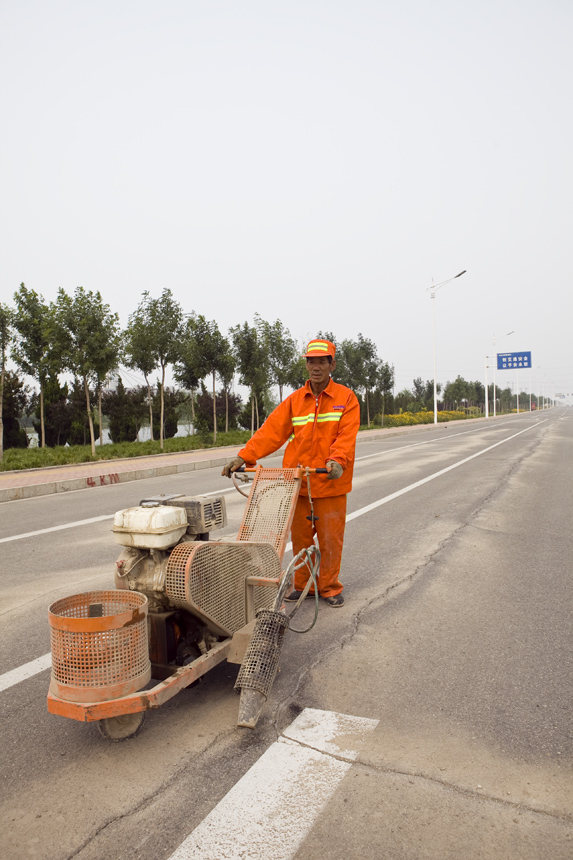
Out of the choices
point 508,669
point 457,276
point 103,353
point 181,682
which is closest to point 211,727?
point 181,682

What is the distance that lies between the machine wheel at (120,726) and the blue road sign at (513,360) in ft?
240

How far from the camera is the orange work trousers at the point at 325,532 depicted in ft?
15.3

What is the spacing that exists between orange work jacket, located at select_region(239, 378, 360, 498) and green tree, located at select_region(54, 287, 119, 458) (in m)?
15.2

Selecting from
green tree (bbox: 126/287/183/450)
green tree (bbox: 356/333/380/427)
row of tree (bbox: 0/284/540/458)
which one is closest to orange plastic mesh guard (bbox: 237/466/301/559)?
row of tree (bbox: 0/284/540/458)

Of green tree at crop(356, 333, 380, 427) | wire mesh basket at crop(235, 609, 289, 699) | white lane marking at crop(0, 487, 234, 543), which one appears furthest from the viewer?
green tree at crop(356, 333, 380, 427)

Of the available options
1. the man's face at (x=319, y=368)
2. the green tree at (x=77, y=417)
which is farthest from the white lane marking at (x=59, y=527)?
the green tree at (x=77, y=417)

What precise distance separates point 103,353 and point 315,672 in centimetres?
1674

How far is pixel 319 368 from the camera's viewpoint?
14.7 feet

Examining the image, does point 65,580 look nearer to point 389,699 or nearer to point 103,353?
point 389,699

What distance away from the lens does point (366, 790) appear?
244cm

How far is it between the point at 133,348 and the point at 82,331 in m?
4.64

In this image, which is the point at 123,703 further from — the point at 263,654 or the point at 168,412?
the point at 168,412

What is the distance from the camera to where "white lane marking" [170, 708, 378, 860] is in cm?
213

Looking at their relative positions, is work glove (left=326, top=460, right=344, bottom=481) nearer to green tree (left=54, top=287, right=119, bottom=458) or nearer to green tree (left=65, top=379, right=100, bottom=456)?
green tree (left=54, top=287, right=119, bottom=458)
